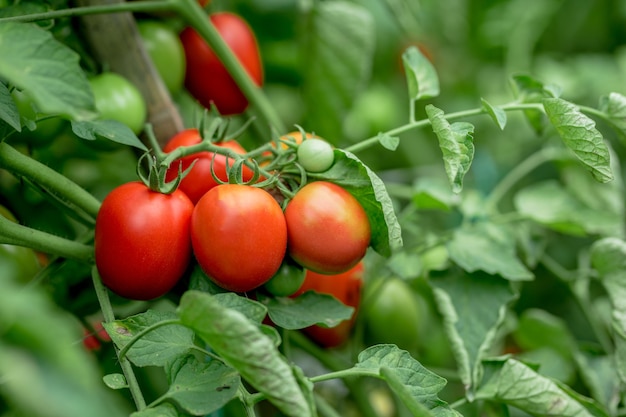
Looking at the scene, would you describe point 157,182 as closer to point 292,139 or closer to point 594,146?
point 292,139

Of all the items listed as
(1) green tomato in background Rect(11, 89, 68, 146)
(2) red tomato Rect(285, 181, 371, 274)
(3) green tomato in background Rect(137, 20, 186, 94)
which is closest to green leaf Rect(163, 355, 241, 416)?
(2) red tomato Rect(285, 181, 371, 274)

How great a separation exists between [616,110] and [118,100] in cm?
43

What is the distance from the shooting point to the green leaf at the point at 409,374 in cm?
47

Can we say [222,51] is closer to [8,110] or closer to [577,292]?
[8,110]

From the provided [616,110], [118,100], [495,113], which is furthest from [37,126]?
[616,110]

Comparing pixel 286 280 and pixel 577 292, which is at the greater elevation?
pixel 286 280

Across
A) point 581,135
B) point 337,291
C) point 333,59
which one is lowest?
point 337,291

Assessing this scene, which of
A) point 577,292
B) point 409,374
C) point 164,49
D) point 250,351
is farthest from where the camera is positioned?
point 577,292

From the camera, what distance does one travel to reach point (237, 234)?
0.48 metres

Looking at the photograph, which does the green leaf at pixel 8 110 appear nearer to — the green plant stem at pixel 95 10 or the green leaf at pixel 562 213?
the green plant stem at pixel 95 10

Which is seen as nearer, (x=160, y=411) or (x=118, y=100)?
(x=160, y=411)

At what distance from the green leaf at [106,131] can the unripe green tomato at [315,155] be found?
119 mm

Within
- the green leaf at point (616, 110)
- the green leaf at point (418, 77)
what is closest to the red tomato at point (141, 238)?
the green leaf at point (418, 77)

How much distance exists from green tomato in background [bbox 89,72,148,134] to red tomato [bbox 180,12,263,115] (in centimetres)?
12
